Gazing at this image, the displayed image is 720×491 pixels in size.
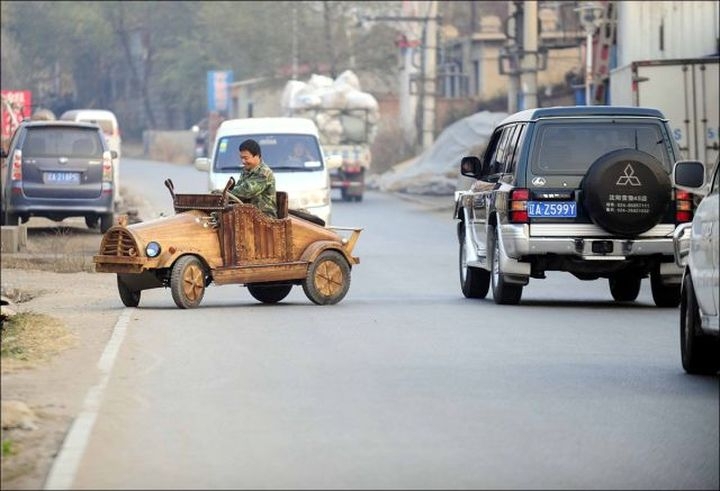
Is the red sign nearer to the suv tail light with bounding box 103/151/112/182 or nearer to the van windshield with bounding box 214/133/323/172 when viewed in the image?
the suv tail light with bounding box 103/151/112/182

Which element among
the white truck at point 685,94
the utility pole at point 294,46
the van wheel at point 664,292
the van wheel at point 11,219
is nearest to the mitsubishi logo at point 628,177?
the van wheel at point 664,292

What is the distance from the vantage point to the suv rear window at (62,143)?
28844 mm

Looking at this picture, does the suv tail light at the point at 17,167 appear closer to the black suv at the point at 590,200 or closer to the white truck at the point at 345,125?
the black suv at the point at 590,200

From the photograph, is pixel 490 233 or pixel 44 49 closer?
pixel 490 233

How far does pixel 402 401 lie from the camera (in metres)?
10.7

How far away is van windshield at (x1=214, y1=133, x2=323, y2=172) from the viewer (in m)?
26.4

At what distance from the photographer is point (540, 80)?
6944 cm

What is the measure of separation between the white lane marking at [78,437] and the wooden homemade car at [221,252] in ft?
12.5

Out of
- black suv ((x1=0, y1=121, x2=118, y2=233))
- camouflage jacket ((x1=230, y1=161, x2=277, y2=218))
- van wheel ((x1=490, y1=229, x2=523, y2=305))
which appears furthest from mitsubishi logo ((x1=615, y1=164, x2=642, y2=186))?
black suv ((x1=0, y1=121, x2=118, y2=233))

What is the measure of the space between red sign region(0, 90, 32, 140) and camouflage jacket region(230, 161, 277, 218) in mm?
31073

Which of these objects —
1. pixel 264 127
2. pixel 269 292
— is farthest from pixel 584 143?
pixel 264 127

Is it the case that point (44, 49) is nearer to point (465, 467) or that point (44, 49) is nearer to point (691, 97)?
point (691, 97)

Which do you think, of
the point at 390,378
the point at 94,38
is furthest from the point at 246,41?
the point at 390,378

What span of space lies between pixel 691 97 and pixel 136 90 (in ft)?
342
